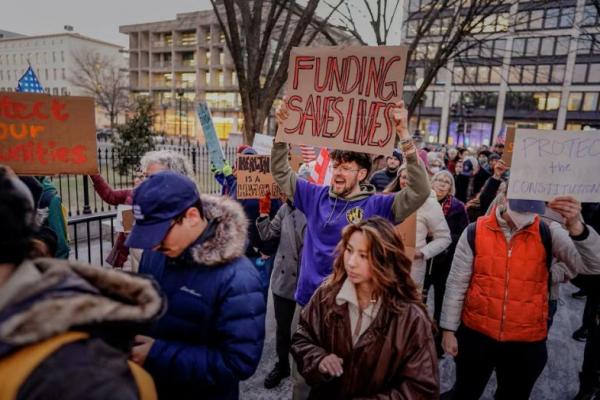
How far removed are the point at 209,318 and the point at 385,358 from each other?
892 millimetres

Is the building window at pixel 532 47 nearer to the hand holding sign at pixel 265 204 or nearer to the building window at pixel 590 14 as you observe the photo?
the building window at pixel 590 14

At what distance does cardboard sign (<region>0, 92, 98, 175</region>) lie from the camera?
2.67 meters

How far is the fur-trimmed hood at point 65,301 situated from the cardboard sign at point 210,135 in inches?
138

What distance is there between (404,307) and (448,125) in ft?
180

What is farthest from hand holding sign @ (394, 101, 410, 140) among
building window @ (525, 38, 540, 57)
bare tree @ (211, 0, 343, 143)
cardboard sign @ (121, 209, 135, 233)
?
building window @ (525, 38, 540, 57)

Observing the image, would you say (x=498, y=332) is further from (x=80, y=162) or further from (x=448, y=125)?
(x=448, y=125)

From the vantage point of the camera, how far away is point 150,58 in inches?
2355

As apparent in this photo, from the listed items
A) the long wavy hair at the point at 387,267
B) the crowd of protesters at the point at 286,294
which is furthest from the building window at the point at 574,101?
the long wavy hair at the point at 387,267

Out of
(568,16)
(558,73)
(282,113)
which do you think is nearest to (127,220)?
(282,113)

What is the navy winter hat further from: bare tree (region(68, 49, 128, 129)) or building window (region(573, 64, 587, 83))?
building window (region(573, 64, 587, 83))

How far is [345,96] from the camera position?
3035mm

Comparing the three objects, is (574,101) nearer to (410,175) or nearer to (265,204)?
(265,204)

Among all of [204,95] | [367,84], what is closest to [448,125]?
[204,95]

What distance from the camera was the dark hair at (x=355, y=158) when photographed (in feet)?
9.78
